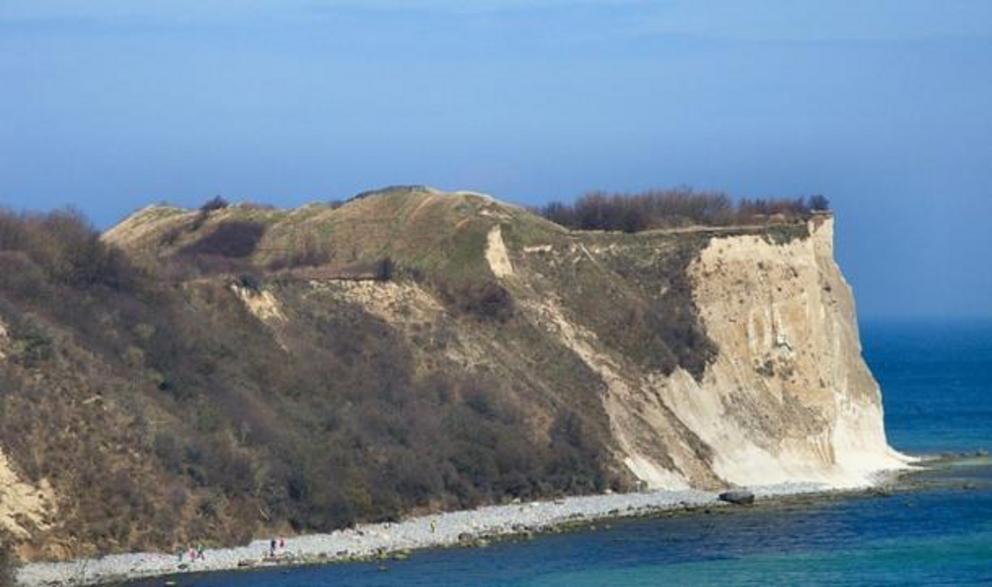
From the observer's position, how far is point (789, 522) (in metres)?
65.1

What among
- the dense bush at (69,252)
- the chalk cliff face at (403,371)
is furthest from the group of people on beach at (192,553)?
the dense bush at (69,252)

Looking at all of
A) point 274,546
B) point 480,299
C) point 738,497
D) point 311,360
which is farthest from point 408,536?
point 480,299

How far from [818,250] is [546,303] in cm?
1559

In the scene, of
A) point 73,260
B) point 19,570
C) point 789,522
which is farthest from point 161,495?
point 789,522

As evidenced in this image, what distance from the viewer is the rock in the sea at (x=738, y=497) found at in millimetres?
70000

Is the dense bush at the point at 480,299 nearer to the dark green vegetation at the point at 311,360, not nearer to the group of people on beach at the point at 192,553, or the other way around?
the dark green vegetation at the point at 311,360

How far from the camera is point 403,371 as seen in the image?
73.2 meters

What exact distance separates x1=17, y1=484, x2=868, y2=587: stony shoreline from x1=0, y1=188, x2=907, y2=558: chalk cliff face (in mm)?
1106

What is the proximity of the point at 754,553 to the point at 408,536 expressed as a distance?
913cm

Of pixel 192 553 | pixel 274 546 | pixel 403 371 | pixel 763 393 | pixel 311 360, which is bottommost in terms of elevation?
pixel 274 546

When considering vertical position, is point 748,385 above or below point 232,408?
below

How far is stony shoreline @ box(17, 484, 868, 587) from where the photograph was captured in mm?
52469

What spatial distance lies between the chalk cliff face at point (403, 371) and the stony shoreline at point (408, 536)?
1.11m

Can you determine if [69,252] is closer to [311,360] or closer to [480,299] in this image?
[311,360]
